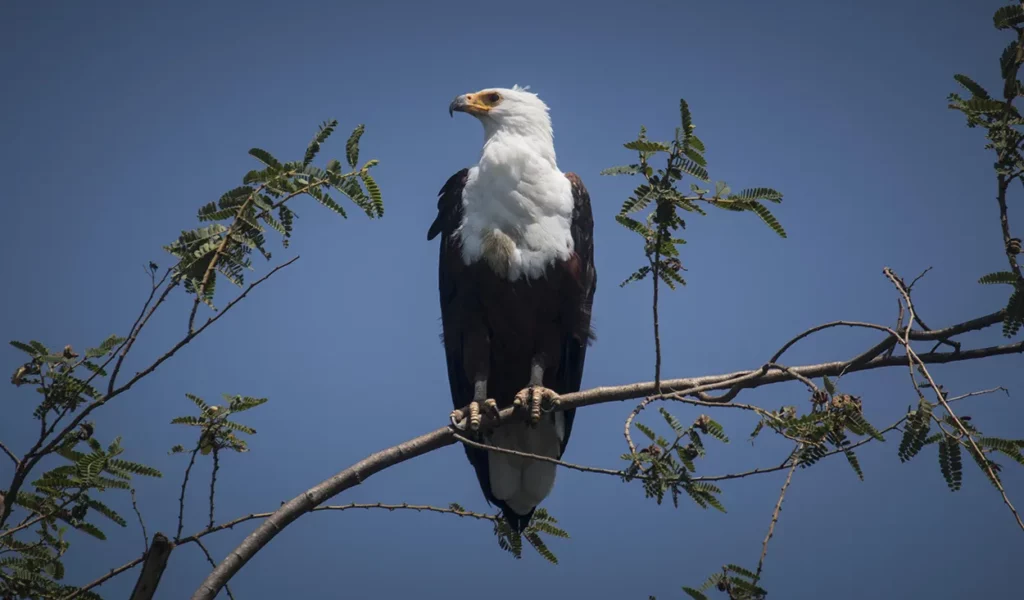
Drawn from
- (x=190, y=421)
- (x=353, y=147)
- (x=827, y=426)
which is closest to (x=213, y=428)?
(x=190, y=421)

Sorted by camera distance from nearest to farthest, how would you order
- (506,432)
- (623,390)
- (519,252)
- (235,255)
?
(235,255), (623,390), (519,252), (506,432)

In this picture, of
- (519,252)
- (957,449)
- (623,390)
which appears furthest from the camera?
(519,252)

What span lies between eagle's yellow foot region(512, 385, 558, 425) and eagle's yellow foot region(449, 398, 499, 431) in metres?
→ 0.15

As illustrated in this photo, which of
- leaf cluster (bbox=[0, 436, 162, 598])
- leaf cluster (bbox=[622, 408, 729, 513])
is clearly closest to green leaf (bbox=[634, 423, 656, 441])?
leaf cluster (bbox=[622, 408, 729, 513])

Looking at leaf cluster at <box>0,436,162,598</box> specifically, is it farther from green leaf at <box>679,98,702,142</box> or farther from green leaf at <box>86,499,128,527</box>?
green leaf at <box>679,98,702,142</box>

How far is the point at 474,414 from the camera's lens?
16.0 feet

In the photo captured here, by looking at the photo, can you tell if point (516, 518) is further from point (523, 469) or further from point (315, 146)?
point (315, 146)

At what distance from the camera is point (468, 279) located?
16.7 feet

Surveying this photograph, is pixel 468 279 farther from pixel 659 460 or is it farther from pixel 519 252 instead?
pixel 659 460

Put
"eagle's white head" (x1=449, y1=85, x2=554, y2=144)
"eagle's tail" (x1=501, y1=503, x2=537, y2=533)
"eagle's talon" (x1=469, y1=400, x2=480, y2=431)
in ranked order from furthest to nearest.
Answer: "eagle's white head" (x1=449, y1=85, x2=554, y2=144) < "eagle's tail" (x1=501, y1=503, x2=537, y2=533) < "eagle's talon" (x1=469, y1=400, x2=480, y2=431)

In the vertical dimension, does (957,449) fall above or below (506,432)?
below

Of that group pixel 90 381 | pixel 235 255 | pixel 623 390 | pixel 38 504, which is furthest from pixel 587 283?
pixel 38 504

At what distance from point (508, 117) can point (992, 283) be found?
3.22 m

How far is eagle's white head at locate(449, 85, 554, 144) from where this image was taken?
19.0 feet
